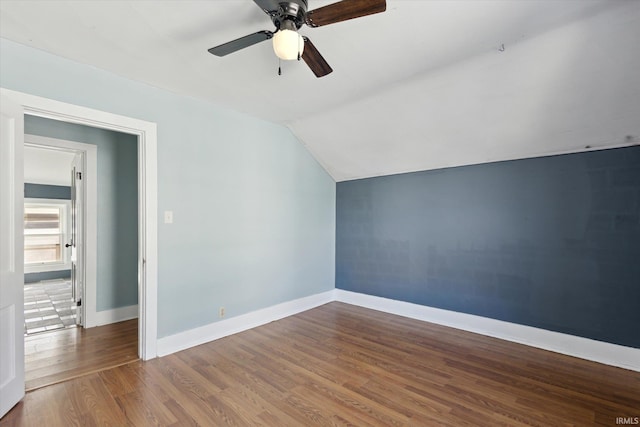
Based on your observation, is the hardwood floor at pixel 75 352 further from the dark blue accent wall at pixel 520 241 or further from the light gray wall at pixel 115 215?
the dark blue accent wall at pixel 520 241

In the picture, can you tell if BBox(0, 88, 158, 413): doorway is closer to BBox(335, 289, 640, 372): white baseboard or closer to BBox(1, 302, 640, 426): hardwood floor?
BBox(1, 302, 640, 426): hardwood floor

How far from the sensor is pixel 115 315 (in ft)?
12.9

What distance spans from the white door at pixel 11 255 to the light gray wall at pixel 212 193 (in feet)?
1.10

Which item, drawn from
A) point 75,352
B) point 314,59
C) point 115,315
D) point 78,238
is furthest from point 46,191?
point 314,59

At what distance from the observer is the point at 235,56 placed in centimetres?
245

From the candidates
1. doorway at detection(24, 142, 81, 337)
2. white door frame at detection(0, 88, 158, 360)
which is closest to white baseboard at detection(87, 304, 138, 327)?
doorway at detection(24, 142, 81, 337)

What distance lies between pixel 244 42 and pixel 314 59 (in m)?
0.45

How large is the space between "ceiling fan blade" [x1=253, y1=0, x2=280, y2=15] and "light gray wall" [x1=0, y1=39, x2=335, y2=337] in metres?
1.32

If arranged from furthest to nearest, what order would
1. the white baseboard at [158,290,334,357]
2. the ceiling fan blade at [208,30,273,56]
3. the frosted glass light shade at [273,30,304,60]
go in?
the white baseboard at [158,290,334,357] < the ceiling fan blade at [208,30,273,56] < the frosted glass light shade at [273,30,304,60]

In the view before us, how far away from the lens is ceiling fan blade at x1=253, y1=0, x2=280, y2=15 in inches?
61.9

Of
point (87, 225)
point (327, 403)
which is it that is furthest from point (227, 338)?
point (87, 225)

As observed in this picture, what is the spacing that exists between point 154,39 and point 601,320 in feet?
14.4

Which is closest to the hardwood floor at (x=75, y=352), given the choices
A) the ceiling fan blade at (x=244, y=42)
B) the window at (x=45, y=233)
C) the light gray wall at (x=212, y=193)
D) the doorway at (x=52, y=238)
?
the doorway at (x=52, y=238)

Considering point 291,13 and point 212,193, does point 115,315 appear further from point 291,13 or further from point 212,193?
point 291,13
